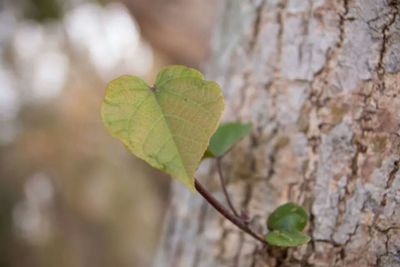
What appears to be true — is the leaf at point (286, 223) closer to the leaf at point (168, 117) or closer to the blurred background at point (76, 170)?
the leaf at point (168, 117)

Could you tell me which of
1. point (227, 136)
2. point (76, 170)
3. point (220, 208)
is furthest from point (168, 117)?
point (76, 170)

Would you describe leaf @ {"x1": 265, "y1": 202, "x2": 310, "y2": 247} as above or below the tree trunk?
below

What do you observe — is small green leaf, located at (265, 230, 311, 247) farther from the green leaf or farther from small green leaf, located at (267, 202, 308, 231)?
the green leaf

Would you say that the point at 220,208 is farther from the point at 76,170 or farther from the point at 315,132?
the point at 76,170

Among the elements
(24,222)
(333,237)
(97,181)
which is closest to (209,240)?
(333,237)

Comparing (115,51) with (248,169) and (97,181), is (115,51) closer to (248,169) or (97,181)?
(97,181)

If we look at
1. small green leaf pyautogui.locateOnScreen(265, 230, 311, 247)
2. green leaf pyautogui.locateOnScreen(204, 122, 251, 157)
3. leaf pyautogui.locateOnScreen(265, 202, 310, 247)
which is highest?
green leaf pyautogui.locateOnScreen(204, 122, 251, 157)

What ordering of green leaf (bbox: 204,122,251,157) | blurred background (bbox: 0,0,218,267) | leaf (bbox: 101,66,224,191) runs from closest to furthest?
leaf (bbox: 101,66,224,191) < green leaf (bbox: 204,122,251,157) < blurred background (bbox: 0,0,218,267)

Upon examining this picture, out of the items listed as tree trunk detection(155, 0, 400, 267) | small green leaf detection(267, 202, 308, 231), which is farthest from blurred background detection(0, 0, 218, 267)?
small green leaf detection(267, 202, 308, 231)
